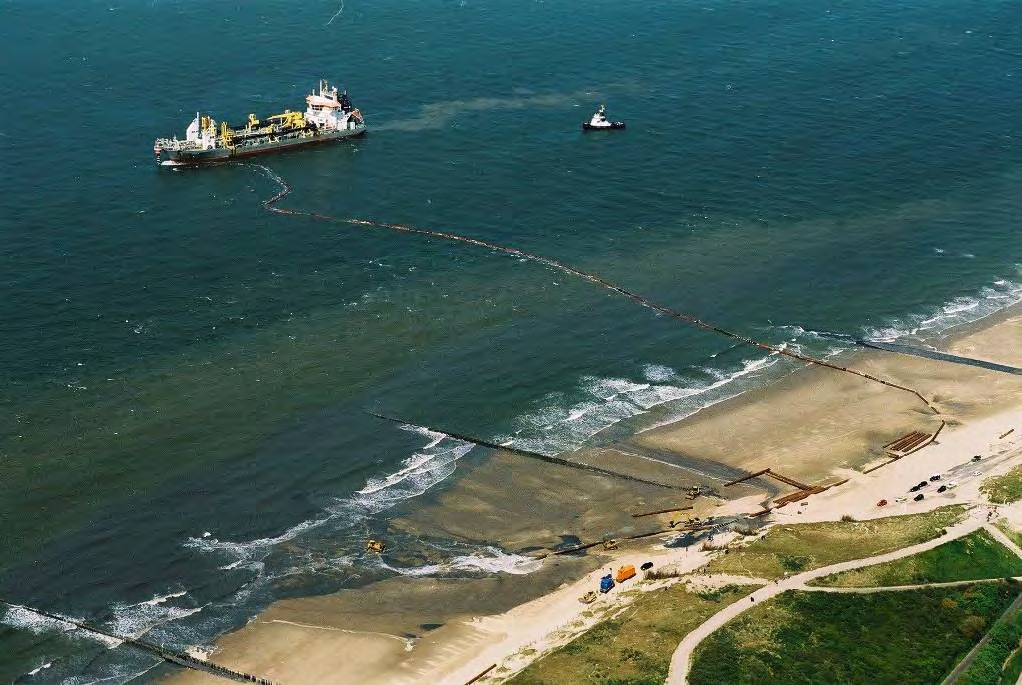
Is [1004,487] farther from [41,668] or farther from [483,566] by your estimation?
[41,668]

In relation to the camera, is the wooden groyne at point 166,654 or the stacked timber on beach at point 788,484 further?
the stacked timber on beach at point 788,484

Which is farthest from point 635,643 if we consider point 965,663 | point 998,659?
point 998,659

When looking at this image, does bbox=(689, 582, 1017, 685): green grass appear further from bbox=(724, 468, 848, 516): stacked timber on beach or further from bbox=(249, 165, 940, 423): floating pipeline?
bbox=(249, 165, 940, 423): floating pipeline

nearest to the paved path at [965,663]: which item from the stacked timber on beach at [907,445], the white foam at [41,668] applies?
the stacked timber on beach at [907,445]

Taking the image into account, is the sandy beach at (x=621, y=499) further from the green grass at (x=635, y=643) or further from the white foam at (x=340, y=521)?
the white foam at (x=340, y=521)

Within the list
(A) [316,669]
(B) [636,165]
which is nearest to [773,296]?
(B) [636,165]

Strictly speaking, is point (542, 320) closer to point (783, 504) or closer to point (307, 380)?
point (307, 380)
